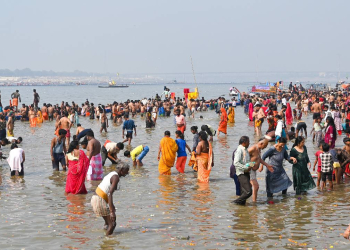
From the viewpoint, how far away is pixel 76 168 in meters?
11.9

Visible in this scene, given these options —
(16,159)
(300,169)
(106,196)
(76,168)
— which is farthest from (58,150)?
(106,196)

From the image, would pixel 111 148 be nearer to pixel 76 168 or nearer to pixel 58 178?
pixel 58 178

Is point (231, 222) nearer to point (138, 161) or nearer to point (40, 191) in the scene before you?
point (40, 191)

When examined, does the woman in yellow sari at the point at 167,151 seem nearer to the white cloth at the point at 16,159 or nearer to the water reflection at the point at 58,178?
the water reflection at the point at 58,178

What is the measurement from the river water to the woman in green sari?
0.69 ft

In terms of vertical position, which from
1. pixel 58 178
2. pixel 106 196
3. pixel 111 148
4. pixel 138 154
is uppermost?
pixel 106 196

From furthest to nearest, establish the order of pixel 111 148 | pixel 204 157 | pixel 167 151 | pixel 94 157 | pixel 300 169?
pixel 111 148 → pixel 167 151 → pixel 94 157 → pixel 204 157 → pixel 300 169

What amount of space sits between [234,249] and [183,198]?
11.8 feet

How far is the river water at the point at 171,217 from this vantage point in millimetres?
8602

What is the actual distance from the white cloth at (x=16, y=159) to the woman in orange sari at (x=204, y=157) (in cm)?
475

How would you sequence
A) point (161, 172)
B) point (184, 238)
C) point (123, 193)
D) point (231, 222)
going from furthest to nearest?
point (161, 172) < point (123, 193) < point (231, 222) < point (184, 238)

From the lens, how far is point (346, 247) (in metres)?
8.22

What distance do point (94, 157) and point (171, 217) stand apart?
4017 mm

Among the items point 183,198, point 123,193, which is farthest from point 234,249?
point 123,193
